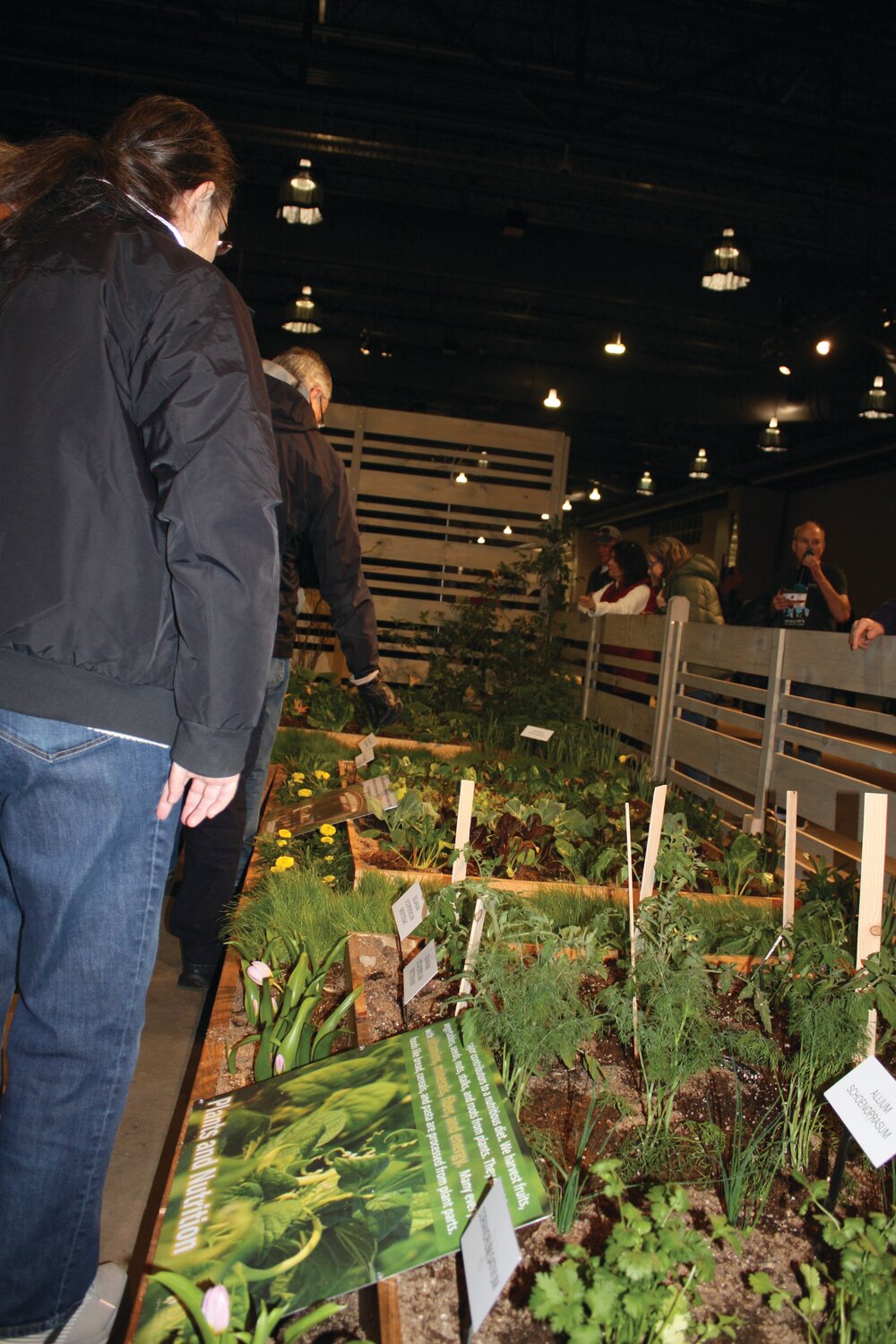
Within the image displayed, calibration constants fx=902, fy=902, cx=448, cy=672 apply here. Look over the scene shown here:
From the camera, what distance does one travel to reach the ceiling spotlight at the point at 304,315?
9336mm

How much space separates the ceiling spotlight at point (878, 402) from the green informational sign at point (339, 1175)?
943cm

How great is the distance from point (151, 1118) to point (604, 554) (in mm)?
4424

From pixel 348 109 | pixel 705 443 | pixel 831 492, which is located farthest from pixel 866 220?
pixel 831 492

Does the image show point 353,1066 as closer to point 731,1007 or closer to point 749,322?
point 731,1007

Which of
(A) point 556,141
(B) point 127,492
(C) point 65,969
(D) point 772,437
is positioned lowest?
(C) point 65,969

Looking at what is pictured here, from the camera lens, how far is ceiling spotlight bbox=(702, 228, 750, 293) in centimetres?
663

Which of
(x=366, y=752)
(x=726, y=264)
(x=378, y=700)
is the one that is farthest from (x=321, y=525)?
(x=726, y=264)

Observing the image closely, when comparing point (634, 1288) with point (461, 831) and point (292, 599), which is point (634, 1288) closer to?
point (461, 831)

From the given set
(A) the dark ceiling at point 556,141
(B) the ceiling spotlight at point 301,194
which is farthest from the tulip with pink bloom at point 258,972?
(A) the dark ceiling at point 556,141

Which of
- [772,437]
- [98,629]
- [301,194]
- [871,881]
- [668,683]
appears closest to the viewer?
[98,629]

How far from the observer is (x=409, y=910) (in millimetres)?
1746

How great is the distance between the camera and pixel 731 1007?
1.72 m

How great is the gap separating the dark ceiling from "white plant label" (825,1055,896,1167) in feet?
21.2

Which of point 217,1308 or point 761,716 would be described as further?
point 761,716
